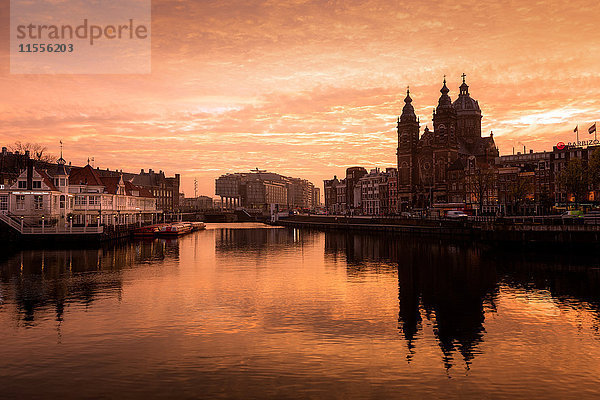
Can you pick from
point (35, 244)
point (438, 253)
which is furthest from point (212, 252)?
point (438, 253)

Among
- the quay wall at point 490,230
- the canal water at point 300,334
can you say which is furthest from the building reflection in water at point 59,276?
the quay wall at point 490,230

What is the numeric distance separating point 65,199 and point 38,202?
5867 mm

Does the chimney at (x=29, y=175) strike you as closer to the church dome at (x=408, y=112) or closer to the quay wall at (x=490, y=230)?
the quay wall at (x=490, y=230)

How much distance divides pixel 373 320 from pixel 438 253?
45.0 m

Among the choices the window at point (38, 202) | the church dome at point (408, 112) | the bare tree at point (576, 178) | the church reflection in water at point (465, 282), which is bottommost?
the church reflection in water at point (465, 282)

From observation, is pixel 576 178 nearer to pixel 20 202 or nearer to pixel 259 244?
pixel 259 244

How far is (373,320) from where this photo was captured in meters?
30.5

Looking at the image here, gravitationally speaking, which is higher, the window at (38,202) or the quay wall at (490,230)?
the window at (38,202)

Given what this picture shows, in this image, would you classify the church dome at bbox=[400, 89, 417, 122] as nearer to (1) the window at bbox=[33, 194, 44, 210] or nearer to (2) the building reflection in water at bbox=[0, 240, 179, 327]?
(2) the building reflection in water at bbox=[0, 240, 179, 327]

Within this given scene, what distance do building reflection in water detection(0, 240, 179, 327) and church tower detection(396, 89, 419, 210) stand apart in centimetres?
12818

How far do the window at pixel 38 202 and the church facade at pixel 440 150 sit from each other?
413 feet

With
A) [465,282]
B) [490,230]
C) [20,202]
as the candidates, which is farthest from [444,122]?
[465,282]

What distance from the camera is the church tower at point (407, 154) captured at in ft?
616

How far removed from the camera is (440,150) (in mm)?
174625
